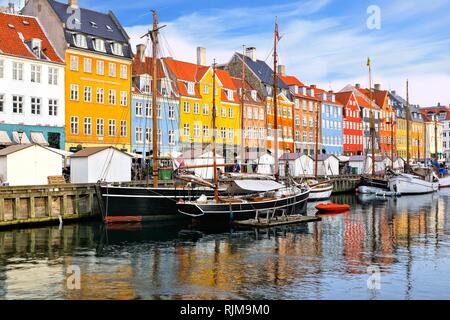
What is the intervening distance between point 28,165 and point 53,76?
1693 cm

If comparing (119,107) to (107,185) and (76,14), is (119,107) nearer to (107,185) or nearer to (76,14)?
(76,14)

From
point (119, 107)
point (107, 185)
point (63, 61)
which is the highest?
point (63, 61)

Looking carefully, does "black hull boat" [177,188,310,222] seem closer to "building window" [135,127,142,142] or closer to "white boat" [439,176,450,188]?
"building window" [135,127,142,142]

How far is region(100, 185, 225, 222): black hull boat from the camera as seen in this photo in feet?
122

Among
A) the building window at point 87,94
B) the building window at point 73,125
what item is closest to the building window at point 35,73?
the building window at point 73,125

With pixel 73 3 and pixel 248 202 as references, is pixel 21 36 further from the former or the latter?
pixel 248 202

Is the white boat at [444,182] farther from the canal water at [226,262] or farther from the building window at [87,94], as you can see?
the building window at [87,94]

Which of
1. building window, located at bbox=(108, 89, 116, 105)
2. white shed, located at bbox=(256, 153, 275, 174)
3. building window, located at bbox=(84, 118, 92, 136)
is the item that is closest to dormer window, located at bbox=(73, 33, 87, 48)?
building window, located at bbox=(108, 89, 116, 105)

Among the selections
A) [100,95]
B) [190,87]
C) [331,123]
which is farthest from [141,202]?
[331,123]

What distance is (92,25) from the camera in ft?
194

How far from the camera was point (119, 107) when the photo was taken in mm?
61062

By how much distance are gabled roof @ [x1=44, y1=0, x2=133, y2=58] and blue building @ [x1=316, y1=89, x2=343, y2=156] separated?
48400mm
